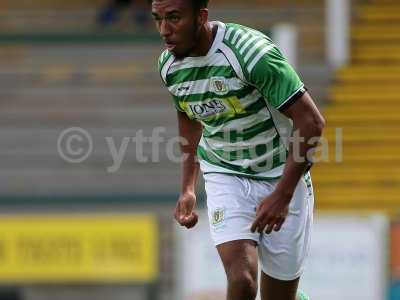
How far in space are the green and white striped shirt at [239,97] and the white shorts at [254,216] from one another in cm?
5

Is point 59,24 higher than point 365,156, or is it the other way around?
point 59,24

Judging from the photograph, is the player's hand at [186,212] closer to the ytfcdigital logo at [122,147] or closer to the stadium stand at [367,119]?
the ytfcdigital logo at [122,147]

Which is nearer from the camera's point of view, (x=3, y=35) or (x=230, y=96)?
(x=230, y=96)

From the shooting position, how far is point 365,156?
1147 cm

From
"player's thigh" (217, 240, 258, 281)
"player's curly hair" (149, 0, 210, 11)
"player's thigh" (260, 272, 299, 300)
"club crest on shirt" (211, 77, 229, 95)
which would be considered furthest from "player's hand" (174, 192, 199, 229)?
"player's curly hair" (149, 0, 210, 11)

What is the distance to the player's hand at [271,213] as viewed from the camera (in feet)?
16.4

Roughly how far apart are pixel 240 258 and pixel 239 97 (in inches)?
23.9

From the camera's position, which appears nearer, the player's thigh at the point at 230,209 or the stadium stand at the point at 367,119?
the player's thigh at the point at 230,209

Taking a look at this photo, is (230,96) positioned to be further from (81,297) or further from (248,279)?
(81,297)

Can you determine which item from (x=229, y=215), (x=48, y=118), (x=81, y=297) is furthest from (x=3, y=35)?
(x=229, y=215)

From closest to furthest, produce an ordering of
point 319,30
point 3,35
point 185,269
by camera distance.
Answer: point 185,269 → point 3,35 → point 319,30

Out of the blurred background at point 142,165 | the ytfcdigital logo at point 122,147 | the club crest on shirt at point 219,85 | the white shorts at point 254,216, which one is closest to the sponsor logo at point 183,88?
the club crest on shirt at point 219,85

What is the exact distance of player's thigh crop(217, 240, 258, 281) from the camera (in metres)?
5.12

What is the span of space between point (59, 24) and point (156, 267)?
12.1ft
